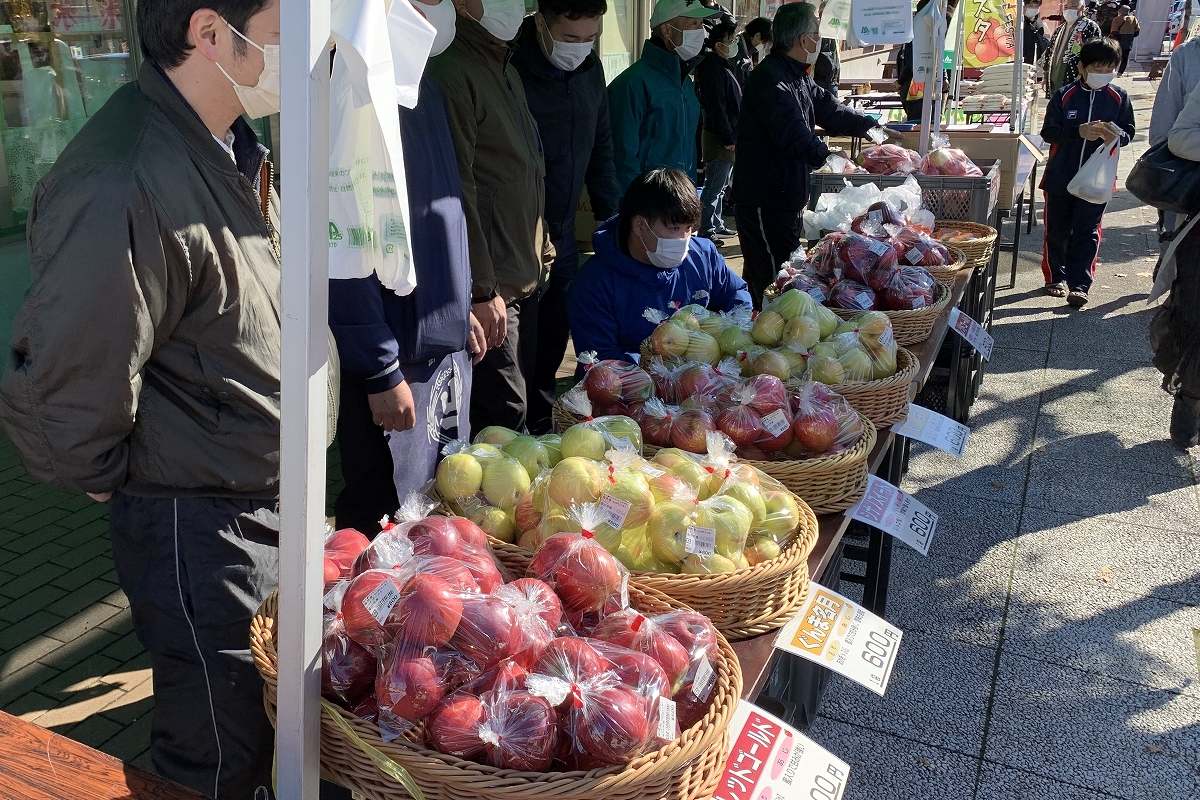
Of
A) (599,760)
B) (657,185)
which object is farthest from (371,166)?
(657,185)

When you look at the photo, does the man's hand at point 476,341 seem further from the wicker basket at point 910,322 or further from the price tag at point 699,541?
the price tag at point 699,541

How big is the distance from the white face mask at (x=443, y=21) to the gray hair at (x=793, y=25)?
2.90 m

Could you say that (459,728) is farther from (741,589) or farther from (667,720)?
(741,589)

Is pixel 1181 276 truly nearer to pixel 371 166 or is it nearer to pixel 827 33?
pixel 827 33

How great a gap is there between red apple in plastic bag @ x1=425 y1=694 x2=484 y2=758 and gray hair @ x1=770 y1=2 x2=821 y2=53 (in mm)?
4766

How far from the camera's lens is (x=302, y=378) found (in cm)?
113

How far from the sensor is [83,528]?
3.97 m

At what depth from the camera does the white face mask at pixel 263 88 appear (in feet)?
5.29

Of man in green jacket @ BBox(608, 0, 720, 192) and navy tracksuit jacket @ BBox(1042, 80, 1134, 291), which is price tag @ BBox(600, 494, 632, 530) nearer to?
man in green jacket @ BBox(608, 0, 720, 192)

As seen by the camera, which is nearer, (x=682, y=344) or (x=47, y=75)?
(x=682, y=344)

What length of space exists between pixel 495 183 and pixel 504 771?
2303 mm

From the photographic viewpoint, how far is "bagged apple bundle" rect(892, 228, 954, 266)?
12.8 ft

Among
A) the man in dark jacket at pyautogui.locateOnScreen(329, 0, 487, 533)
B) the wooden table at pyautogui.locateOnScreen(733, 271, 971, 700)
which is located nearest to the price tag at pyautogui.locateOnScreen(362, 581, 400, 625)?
the wooden table at pyautogui.locateOnScreen(733, 271, 971, 700)

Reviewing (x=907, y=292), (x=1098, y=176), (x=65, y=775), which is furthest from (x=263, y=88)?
(x=1098, y=176)
